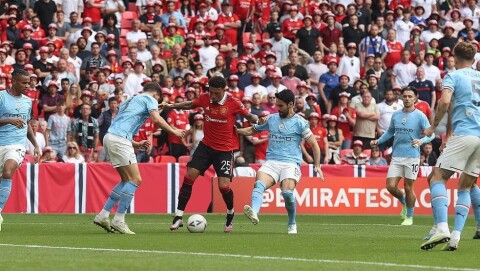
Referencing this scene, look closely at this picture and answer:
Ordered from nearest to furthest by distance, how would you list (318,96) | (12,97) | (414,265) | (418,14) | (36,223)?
(414,265), (12,97), (36,223), (318,96), (418,14)

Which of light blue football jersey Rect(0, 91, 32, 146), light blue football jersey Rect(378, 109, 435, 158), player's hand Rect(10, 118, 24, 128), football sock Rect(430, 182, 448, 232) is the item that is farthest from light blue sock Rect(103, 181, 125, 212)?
football sock Rect(430, 182, 448, 232)

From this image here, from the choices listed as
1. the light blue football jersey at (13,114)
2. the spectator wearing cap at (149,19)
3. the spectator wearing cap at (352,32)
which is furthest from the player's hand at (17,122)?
the spectator wearing cap at (352,32)

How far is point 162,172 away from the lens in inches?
1096

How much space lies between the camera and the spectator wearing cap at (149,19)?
3353 cm

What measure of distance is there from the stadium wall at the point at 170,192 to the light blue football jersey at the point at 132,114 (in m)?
8.96

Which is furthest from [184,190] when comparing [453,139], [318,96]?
[318,96]

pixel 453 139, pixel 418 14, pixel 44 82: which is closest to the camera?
pixel 453 139

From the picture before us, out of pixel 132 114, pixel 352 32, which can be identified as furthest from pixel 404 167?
pixel 352 32

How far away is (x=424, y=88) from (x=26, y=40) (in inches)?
413

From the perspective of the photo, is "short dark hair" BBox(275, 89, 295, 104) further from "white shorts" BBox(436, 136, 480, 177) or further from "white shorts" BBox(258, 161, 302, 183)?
"white shorts" BBox(436, 136, 480, 177)

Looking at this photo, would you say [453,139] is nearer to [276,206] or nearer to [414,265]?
[414,265]

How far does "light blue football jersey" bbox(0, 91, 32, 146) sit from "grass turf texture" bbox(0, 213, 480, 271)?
136 cm

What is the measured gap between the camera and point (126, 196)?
1808 centimetres

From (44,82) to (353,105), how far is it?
7.72 metres
